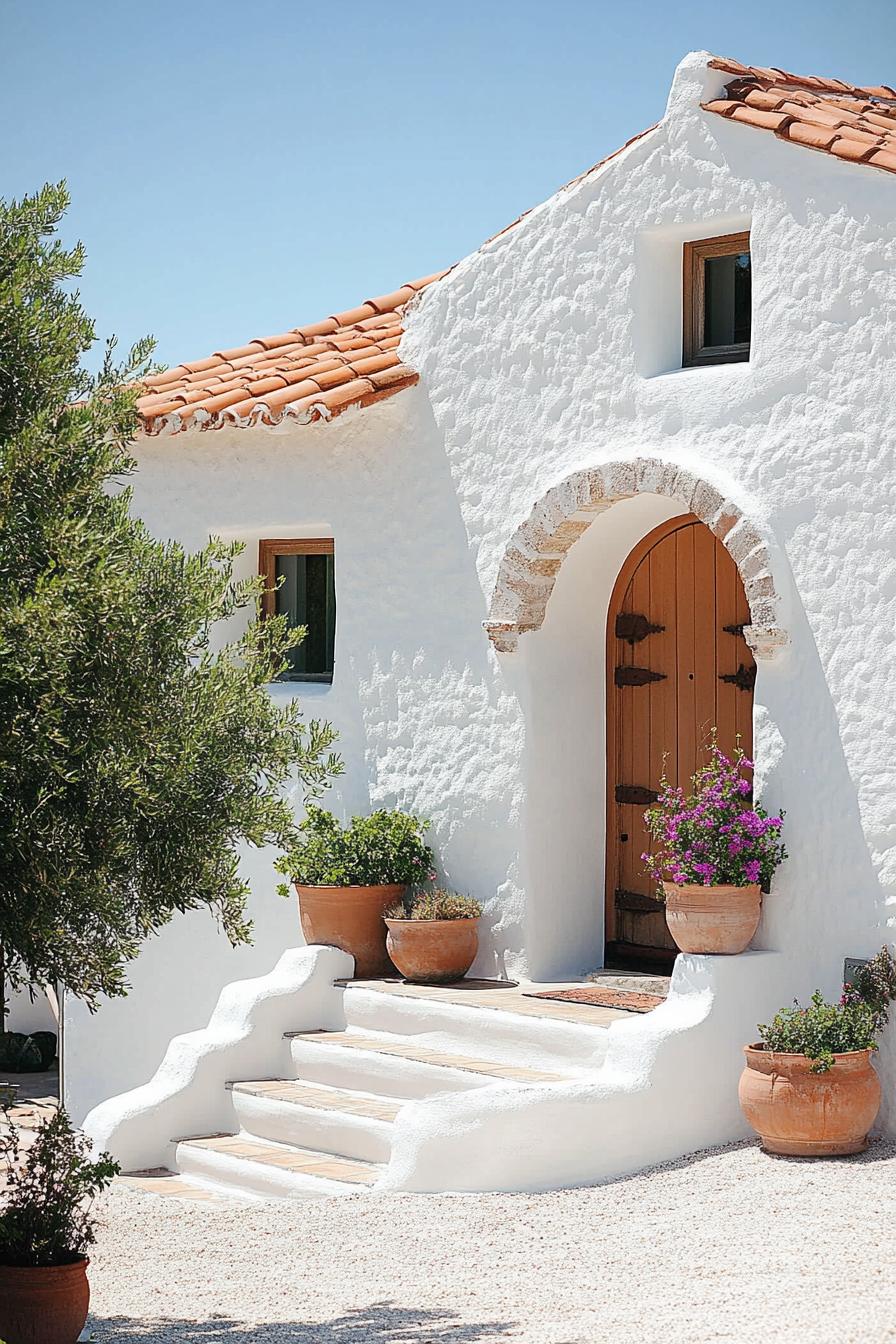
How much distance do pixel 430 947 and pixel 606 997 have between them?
1.08m

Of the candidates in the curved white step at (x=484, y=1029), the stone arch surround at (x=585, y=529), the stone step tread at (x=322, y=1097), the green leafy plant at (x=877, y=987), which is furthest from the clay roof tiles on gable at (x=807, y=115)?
the stone step tread at (x=322, y=1097)

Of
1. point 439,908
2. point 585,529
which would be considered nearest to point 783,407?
point 585,529

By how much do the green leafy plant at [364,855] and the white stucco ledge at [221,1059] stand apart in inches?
17.9

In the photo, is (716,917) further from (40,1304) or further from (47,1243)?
(40,1304)

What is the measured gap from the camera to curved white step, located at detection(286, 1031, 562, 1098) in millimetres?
8055

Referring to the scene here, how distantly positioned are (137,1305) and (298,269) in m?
10.7

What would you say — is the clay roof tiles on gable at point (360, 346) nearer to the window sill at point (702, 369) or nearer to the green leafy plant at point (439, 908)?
the window sill at point (702, 369)

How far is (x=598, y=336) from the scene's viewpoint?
→ 29.4 ft

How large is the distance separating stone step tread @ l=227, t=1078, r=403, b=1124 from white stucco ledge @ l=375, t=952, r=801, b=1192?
597mm

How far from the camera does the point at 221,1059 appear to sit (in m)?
8.94

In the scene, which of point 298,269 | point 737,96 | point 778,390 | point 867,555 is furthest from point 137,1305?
point 298,269

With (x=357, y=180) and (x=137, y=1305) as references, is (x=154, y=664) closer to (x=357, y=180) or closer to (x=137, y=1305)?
(x=137, y=1305)

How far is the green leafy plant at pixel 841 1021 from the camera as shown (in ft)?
24.0

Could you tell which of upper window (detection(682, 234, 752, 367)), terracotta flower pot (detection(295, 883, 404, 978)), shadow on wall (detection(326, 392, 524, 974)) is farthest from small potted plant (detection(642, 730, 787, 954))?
upper window (detection(682, 234, 752, 367))
